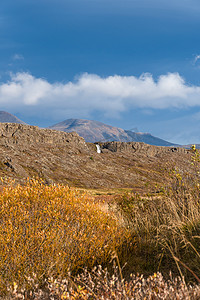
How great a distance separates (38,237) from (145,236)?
10.6 ft

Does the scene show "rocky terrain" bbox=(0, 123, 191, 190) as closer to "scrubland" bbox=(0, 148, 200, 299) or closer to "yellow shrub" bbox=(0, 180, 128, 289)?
"scrubland" bbox=(0, 148, 200, 299)

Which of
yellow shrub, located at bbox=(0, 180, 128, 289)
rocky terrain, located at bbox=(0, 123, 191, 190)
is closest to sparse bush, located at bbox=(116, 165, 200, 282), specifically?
yellow shrub, located at bbox=(0, 180, 128, 289)

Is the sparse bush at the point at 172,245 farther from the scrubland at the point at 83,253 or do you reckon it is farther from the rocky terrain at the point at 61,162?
the rocky terrain at the point at 61,162

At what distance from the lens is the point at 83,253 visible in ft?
17.7

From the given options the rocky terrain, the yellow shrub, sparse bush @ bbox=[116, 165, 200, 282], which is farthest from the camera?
the rocky terrain

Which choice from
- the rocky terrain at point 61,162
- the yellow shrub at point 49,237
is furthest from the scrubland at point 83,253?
the rocky terrain at point 61,162

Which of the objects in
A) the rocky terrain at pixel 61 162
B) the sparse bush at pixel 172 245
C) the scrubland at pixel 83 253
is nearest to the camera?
the scrubland at pixel 83 253

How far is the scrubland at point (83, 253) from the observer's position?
3836 millimetres

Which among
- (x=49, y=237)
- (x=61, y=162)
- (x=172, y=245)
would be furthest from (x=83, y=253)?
(x=61, y=162)

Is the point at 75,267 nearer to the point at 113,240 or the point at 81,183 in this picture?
the point at 113,240

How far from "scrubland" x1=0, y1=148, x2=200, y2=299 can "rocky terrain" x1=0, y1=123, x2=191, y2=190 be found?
10155cm

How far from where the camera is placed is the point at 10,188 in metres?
8.23

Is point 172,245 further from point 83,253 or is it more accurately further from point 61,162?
point 61,162

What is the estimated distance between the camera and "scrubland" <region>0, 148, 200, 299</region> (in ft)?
12.6
